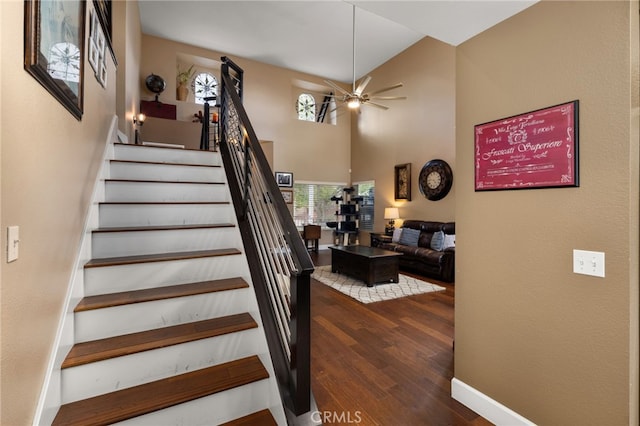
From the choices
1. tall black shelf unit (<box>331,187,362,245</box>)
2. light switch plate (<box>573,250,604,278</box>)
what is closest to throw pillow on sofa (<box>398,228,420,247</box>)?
tall black shelf unit (<box>331,187,362,245</box>)

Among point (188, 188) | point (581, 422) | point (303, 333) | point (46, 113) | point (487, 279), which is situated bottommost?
point (581, 422)

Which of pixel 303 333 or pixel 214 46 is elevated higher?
pixel 214 46

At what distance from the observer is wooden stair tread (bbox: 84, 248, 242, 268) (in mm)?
1839

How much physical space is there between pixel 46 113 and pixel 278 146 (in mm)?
7165

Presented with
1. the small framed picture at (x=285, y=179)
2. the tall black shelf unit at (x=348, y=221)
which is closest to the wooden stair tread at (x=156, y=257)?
the small framed picture at (x=285, y=179)

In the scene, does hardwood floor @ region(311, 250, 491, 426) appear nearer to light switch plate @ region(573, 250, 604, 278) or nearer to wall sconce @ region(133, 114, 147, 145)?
light switch plate @ region(573, 250, 604, 278)

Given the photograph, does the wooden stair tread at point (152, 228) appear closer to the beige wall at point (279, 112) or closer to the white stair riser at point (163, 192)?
the white stair riser at point (163, 192)

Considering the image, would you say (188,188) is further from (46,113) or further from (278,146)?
(278,146)

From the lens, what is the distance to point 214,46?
7.42 meters

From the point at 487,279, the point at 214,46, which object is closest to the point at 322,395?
the point at 487,279

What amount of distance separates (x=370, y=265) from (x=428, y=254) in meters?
1.40

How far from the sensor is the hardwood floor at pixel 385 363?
1856 millimetres

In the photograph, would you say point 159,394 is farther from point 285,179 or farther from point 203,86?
point 203,86

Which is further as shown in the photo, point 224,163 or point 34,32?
point 224,163
